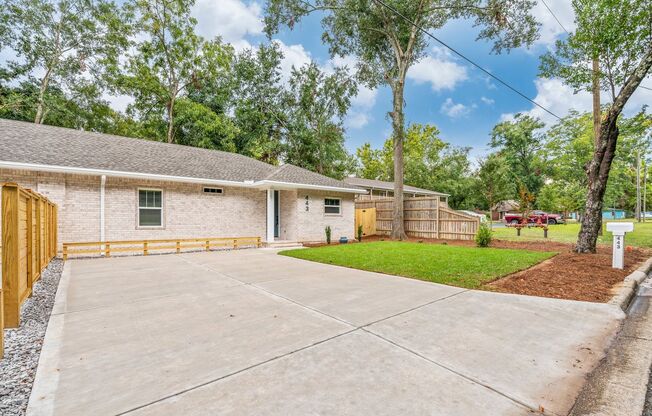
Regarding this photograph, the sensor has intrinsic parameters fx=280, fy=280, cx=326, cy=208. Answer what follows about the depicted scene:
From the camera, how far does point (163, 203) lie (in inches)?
423

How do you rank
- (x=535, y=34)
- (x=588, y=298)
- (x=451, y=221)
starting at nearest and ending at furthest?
(x=588, y=298) → (x=535, y=34) → (x=451, y=221)

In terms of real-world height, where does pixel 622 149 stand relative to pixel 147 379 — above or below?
above

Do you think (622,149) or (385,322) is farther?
(622,149)

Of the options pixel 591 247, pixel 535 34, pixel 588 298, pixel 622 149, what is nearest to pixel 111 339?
pixel 588 298

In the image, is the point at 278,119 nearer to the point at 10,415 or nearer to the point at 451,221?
the point at 451,221

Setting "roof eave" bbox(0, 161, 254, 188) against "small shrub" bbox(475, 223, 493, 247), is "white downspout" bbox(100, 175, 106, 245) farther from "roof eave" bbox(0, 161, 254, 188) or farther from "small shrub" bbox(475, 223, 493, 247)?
"small shrub" bbox(475, 223, 493, 247)

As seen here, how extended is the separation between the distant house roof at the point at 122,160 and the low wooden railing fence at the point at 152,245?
231cm

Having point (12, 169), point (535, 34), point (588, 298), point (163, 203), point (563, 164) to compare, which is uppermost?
point (535, 34)

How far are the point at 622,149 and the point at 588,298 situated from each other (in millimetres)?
32262

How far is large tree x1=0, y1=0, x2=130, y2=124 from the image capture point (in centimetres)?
1931

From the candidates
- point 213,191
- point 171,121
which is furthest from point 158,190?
point 171,121

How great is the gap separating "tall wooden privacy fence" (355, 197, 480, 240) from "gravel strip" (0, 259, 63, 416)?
14.7 metres

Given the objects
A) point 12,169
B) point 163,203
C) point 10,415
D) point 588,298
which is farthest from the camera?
point 163,203

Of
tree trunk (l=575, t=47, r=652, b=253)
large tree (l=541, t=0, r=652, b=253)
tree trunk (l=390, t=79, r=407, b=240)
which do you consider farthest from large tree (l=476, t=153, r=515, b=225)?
tree trunk (l=575, t=47, r=652, b=253)
